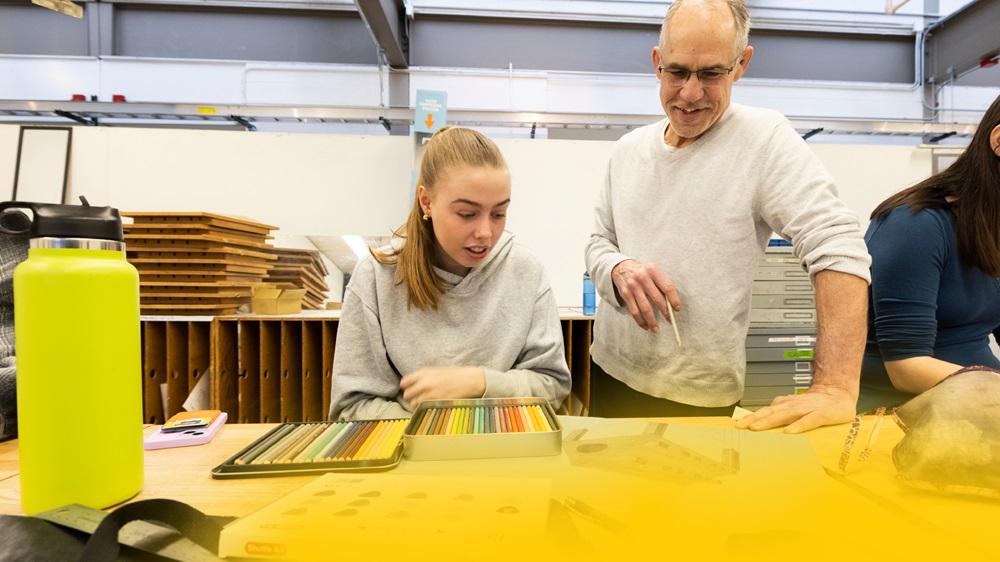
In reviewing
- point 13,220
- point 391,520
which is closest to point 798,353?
point 391,520

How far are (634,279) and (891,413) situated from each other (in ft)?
1.65

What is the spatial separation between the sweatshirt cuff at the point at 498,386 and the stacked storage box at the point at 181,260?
5.35 ft

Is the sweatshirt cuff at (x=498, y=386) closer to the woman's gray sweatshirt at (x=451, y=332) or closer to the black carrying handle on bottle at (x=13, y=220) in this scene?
A: the woman's gray sweatshirt at (x=451, y=332)

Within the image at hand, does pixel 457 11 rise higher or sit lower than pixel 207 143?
higher

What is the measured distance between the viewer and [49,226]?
0.52m

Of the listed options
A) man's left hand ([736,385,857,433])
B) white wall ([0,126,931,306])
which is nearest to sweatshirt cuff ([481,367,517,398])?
man's left hand ([736,385,857,433])

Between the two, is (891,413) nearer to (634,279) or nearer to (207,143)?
(634,279)

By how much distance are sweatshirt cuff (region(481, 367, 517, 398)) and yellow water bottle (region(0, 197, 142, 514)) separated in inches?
24.0

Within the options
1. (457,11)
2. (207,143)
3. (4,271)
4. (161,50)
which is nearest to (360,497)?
(4,271)

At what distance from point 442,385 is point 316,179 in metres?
2.58

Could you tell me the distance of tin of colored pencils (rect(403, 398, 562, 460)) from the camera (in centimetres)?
70

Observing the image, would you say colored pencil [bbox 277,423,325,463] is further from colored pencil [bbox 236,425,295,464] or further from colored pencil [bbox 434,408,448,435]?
colored pencil [bbox 434,408,448,435]

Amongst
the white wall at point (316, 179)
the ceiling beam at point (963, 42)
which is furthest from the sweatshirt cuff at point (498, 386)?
the ceiling beam at point (963, 42)

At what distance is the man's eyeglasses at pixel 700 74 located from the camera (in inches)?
45.4
